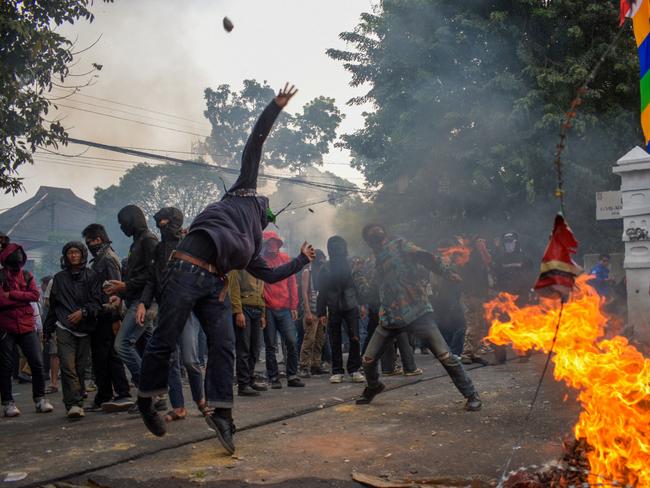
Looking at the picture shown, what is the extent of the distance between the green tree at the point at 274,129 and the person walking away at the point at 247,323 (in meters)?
31.3

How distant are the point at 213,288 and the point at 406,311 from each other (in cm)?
235

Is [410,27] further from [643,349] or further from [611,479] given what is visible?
[611,479]

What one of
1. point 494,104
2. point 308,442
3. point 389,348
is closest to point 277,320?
point 389,348

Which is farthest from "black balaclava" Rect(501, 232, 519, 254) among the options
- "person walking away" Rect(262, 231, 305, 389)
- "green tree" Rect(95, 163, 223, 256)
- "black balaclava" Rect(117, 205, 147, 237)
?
"green tree" Rect(95, 163, 223, 256)

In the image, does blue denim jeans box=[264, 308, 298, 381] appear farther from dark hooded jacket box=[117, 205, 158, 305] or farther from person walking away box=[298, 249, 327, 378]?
dark hooded jacket box=[117, 205, 158, 305]

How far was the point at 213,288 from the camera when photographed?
14.8 feet

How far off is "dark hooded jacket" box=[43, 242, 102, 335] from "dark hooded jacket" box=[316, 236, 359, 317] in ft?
11.3

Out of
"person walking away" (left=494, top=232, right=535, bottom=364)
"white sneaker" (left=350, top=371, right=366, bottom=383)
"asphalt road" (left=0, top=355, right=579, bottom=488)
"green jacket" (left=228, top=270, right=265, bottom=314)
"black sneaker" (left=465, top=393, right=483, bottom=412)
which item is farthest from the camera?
"person walking away" (left=494, top=232, right=535, bottom=364)

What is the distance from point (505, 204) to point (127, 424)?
52.8 ft

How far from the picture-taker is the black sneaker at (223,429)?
14.5ft

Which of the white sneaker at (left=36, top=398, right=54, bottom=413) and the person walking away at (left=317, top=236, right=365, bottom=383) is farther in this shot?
the person walking away at (left=317, top=236, right=365, bottom=383)

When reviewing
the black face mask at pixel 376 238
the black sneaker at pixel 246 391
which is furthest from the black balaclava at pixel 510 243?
the black sneaker at pixel 246 391

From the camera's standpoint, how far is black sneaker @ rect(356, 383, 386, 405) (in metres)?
6.43

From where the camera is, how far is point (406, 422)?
5.57 metres
